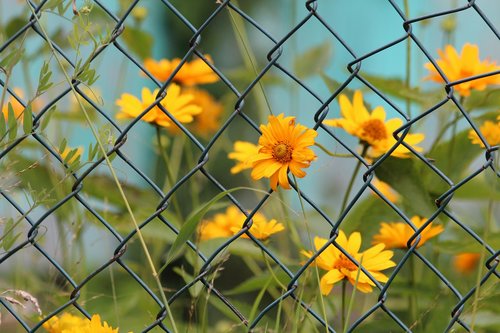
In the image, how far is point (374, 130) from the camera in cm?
97

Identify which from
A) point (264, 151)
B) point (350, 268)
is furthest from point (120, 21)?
point (350, 268)

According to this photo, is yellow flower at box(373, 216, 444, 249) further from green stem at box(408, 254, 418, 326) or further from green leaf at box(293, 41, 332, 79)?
green leaf at box(293, 41, 332, 79)

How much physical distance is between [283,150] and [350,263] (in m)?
0.16

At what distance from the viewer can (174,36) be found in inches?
122

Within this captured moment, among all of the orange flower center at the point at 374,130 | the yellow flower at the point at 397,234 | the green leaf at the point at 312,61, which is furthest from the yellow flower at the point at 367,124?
the green leaf at the point at 312,61

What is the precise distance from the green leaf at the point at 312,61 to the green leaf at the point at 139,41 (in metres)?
0.27

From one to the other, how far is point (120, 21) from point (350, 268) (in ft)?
1.20

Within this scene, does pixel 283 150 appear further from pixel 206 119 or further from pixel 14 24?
pixel 206 119

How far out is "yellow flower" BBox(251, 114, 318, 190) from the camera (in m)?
0.81

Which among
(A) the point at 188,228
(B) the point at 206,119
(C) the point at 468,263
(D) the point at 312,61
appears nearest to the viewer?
(A) the point at 188,228

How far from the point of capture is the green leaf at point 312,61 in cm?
147

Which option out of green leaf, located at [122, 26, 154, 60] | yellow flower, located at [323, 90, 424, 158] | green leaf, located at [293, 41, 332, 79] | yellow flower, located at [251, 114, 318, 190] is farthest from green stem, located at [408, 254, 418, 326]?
green leaf, located at [122, 26, 154, 60]

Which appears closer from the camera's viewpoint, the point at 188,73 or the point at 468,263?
the point at 188,73

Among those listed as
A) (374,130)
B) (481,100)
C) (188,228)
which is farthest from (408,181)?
(188,228)
